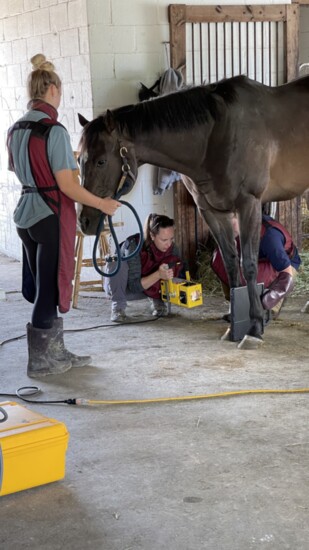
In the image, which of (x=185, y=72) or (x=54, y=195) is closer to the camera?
(x=54, y=195)

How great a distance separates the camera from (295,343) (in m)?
4.32

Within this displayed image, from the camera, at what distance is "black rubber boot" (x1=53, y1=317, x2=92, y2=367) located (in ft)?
12.8

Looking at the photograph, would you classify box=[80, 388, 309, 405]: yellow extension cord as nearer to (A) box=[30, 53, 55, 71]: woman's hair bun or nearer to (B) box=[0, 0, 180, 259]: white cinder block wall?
(A) box=[30, 53, 55, 71]: woman's hair bun

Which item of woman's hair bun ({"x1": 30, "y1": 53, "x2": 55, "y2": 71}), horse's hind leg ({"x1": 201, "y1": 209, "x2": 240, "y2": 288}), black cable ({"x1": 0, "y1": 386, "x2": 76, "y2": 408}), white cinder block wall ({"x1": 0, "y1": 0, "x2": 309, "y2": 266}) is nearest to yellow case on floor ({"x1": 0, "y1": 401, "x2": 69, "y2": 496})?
black cable ({"x1": 0, "y1": 386, "x2": 76, "y2": 408})

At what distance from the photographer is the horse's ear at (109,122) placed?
3.92 meters

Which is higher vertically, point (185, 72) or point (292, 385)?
point (185, 72)

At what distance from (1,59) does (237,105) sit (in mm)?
3953

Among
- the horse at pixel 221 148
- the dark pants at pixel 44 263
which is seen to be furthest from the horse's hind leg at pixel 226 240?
the dark pants at pixel 44 263

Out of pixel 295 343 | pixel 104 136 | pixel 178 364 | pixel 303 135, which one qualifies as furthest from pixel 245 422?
pixel 303 135

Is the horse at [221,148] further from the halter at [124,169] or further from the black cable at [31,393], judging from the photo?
the black cable at [31,393]

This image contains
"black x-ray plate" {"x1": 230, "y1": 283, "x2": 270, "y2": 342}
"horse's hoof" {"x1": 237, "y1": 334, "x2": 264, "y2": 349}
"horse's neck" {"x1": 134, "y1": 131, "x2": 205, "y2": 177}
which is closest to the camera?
"horse's neck" {"x1": 134, "y1": 131, "x2": 205, "y2": 177}

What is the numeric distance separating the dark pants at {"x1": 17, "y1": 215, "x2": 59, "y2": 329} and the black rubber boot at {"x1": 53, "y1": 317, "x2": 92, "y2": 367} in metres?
0.06

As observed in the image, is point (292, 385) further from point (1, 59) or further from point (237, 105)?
point (1, 59)

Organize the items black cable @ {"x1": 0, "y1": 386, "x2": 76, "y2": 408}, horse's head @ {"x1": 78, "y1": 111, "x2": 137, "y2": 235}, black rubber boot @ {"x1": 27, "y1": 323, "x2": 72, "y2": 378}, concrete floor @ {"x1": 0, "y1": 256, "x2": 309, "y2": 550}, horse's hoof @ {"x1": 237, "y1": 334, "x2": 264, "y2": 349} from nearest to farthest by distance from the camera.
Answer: concrete floor @ {"x1": 0, "y1": 256, "x2": 309, "y2": 550}, black cable @ {"x1": 0, "y1": 386, "x2": 76, "y2": 408}, black rubber boot @ {"x1": 27, "y1": 323, "x2": 72, "y2": 378}, horse's head @ {"x1": 78, "y1": 111, "x2": 137, "y2": 235}, horse's hoof @ {"x1": 237, "y1": 334, "x2": 264, "y2": 349}
